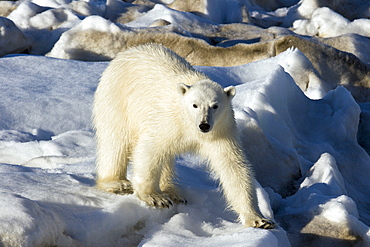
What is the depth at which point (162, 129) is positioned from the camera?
3.68 meters

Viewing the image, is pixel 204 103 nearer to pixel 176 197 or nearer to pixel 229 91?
pixel 229 91

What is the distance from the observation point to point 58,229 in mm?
2953

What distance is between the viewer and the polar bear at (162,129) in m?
3.56

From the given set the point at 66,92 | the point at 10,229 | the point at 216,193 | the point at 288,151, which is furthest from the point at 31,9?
the point at 10,229

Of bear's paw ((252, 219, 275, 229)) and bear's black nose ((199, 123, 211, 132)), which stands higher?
bear's black nose ((199, 123, 211, 132))

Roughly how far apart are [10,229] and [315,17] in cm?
1168

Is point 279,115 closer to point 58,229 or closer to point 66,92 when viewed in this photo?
point 66,92

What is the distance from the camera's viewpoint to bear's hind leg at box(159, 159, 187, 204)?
3863mm

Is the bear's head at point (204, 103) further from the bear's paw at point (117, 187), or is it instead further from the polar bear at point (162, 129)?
the bear's paw at point (117, 187)

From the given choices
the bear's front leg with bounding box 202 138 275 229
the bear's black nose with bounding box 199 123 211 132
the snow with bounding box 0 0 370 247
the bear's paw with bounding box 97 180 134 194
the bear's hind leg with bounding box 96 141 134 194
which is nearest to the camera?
the snow with bounding box 0 0 370 247

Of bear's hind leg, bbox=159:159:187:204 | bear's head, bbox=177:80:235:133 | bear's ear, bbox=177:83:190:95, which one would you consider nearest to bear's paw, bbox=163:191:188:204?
bear's hind leg, bbox=159:159:187:204

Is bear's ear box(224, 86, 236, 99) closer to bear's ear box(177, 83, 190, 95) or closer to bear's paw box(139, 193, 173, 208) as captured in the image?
bear's ear box(177, 83, 190, 95)

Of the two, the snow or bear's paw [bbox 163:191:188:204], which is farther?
bear's paw [bbox 163:191:188:204]

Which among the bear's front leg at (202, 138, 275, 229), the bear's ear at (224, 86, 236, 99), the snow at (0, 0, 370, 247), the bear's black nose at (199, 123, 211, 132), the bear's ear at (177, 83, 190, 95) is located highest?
the bear's ear at (177, 83, 190, 95)
